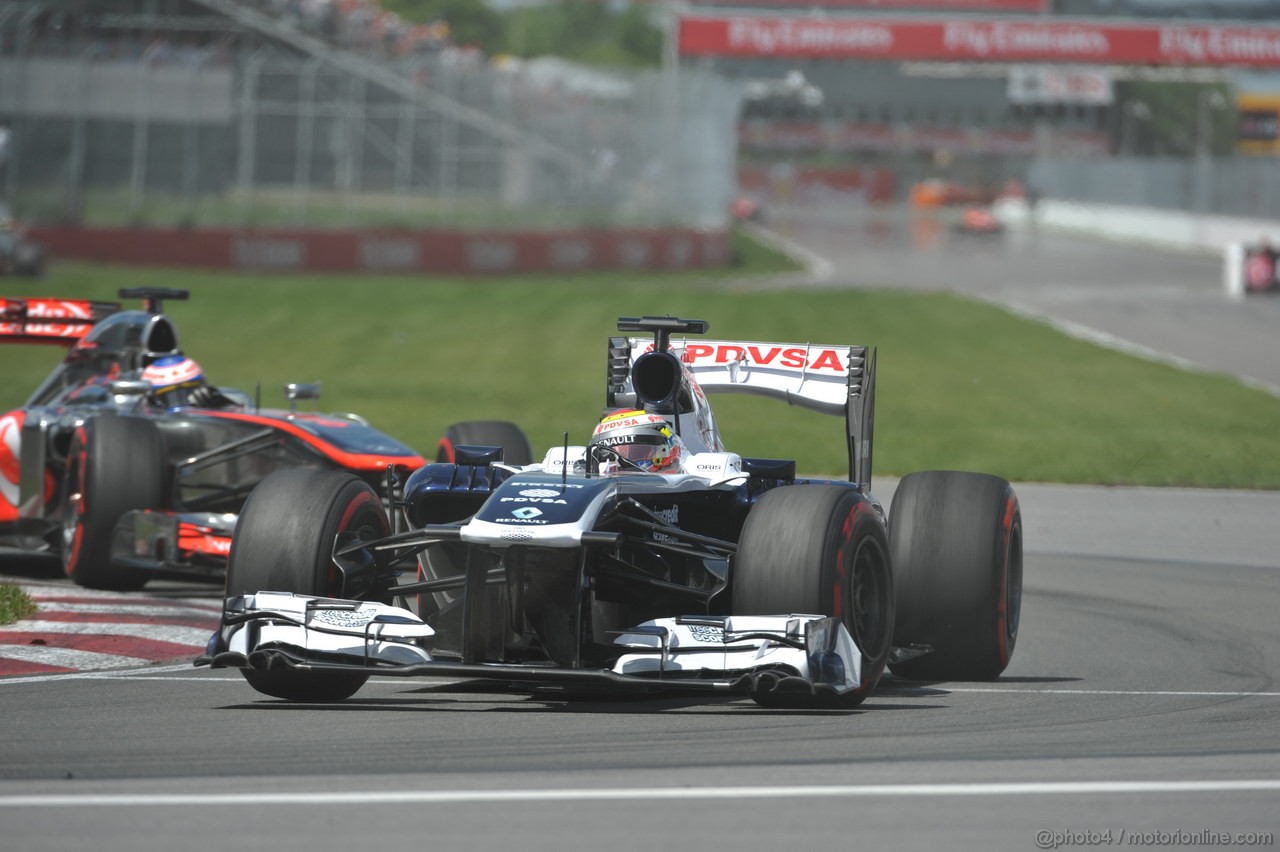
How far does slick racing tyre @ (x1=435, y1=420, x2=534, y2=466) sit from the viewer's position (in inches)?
491

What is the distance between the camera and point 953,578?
9.38 metres

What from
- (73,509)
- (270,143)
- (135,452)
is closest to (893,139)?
(270,143)

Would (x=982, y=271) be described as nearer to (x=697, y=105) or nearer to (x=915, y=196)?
(x=697, y=105)

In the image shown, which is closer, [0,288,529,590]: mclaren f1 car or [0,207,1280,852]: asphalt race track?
[0,207,1280,852]: asphalt race track

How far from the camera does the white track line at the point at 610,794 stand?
617cm

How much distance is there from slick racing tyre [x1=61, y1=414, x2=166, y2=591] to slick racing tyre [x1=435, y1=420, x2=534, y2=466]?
1.81 meters

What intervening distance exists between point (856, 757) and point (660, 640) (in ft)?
3.70

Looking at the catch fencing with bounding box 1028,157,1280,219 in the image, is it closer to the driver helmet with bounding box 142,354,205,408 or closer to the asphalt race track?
the driver helmet with bounding box 142,354,205,408

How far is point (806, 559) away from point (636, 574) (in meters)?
0.81

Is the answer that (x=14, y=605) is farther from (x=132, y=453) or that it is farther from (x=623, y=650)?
(x=623, y=650)

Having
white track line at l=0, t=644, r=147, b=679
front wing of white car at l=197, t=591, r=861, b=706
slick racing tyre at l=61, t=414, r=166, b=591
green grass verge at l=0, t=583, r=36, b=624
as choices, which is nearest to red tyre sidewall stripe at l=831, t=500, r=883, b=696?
front wing of white car at l=197, t=591, r=861, b=706

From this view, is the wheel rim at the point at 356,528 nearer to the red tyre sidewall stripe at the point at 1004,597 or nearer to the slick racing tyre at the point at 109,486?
the red tyre sidewall stripe at the point at 1004,597

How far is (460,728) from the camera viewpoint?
763cm

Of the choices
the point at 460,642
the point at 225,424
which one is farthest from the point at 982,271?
the point at 460,642
